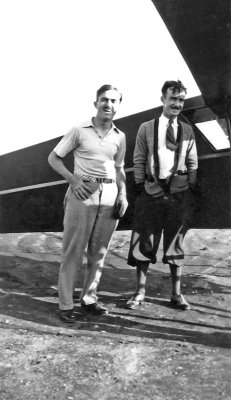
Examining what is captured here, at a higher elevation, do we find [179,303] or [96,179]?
[96,179]

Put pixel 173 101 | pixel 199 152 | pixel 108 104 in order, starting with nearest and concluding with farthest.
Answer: pixel 108 104
pixel 173 101
pixel 199 152

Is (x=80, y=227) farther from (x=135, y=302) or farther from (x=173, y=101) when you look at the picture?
(x=173, y=101)

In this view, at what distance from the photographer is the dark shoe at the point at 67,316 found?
11.7ft

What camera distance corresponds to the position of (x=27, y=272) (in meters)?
5.29

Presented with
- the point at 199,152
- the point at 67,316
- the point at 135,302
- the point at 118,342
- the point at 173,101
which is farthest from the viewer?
the point at 199,152

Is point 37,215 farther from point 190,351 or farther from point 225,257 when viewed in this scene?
point 225,257

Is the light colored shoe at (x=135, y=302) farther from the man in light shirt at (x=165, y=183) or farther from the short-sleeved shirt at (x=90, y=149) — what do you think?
the short-sleeved shirt at (x=90, y=149)

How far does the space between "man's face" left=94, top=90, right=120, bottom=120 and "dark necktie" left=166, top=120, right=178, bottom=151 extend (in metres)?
0.53

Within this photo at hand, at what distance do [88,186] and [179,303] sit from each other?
142 cm

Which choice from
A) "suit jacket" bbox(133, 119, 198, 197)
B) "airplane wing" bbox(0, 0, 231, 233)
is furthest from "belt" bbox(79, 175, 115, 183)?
"airplane wing" bbox(0, 0, 231, 233)

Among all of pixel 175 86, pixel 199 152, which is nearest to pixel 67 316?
pixel 199 152

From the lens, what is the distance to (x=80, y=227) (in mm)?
3551

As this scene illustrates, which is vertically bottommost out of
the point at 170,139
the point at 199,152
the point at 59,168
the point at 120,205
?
the point at 120,205

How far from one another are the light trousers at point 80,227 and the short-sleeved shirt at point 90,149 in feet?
0.43
